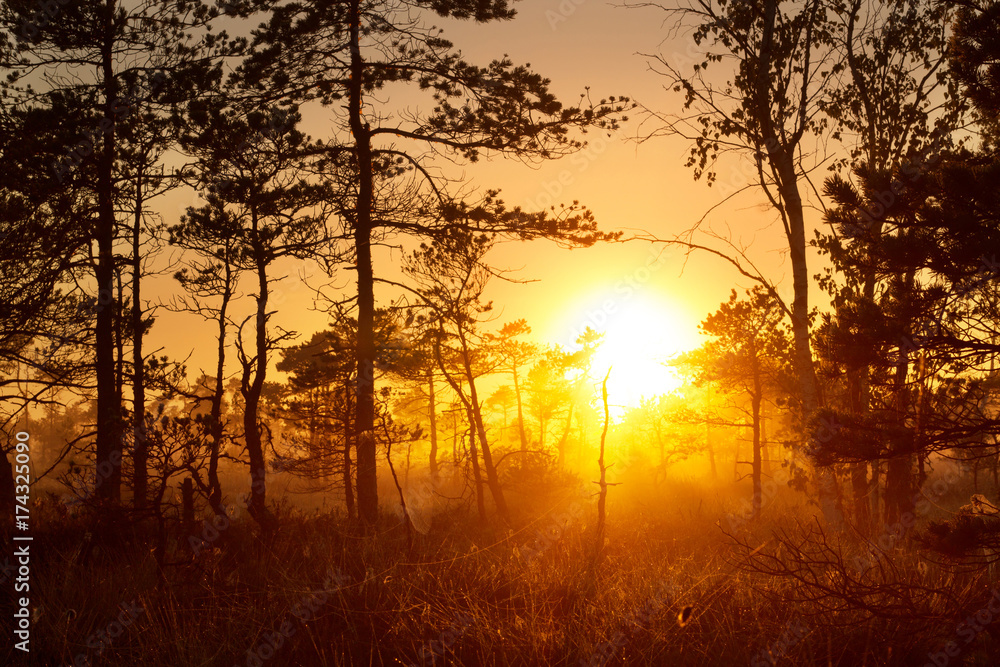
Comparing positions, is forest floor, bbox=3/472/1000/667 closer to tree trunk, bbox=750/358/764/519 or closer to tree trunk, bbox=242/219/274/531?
tree trunk, bbox=242/219/274/531

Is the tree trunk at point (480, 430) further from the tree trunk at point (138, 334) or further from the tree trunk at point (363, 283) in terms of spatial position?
the tree trunk at point (138, 334)

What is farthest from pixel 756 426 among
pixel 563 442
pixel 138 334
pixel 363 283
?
pixel 138 334

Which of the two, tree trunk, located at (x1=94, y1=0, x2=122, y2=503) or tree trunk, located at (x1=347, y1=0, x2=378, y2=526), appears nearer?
tree trunk, located at (x1=94, y1=0, x2=122, y2=503)

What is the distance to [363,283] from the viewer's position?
40.2 feet

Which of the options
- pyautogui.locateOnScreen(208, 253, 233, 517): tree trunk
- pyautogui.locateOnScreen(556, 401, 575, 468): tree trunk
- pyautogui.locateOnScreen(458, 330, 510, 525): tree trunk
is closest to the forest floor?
pyautogui.locateOnScreen(208, 253, 233, 517): tree trunk

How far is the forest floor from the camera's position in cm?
464

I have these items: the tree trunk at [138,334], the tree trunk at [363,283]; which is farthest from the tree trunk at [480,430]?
the tree trunk at [138,334]

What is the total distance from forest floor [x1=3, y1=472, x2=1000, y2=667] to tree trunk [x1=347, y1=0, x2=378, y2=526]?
382 cm

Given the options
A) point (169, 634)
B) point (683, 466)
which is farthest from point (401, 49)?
point (683, 466)

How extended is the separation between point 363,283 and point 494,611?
813 cm

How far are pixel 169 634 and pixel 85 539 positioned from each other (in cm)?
397

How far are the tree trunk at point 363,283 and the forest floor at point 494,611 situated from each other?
3817 millimetres

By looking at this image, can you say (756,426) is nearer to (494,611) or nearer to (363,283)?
(363,283)

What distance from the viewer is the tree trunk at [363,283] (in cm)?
1162
